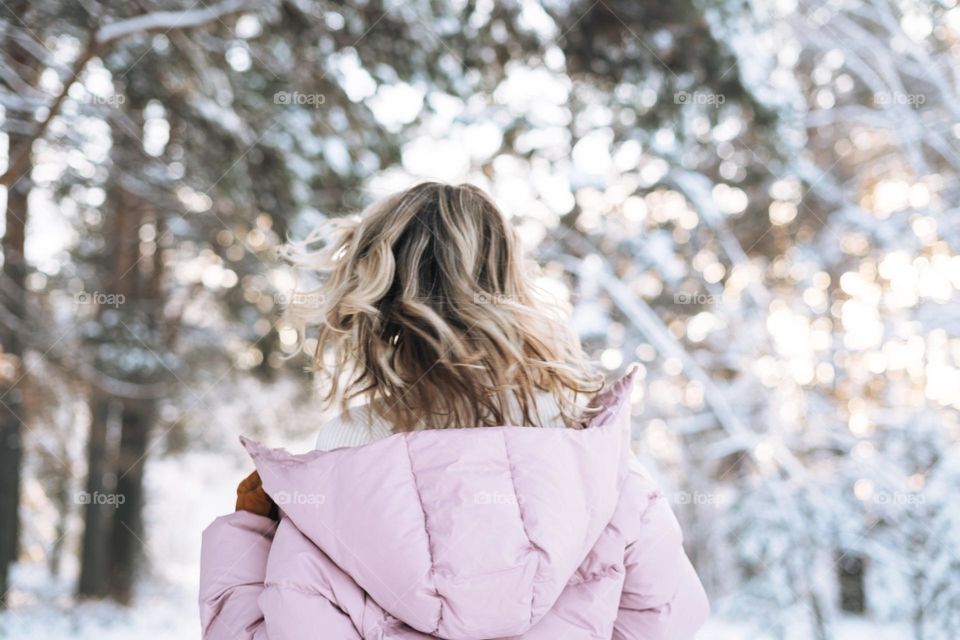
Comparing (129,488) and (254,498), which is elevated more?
(254,498)

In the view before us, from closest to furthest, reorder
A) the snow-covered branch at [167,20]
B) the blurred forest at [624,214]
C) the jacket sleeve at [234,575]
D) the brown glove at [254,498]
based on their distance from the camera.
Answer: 1. the jacket sleeve at [234,575]
2. the brown glove at [254,498]
3. the snow-covered branch at [167,20]
4. the blurred forest at [624,214]

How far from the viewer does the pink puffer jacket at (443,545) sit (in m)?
1.14

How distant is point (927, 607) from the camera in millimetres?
4074

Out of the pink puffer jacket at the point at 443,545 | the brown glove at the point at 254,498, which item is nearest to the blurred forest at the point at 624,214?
the brown glove at the point at 254,498

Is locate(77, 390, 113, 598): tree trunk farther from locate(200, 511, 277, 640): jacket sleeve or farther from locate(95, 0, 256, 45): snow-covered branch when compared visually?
locate(200, 511, 277, 640): jacket sleeve

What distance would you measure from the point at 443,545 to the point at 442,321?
413mm

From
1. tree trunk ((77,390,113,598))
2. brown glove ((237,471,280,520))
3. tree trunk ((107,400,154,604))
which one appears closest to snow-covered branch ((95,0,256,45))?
brown glove ((237,471,280,520))

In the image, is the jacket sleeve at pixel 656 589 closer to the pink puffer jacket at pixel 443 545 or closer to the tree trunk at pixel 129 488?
the pink puffer jacket at pixel 443 545

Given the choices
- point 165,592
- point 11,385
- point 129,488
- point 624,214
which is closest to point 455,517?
point 624,214

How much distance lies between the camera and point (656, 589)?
1.31 metres

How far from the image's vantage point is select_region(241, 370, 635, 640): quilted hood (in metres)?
1.14

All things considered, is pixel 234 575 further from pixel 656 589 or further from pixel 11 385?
pixel 11 385

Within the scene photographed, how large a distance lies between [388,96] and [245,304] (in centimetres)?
203

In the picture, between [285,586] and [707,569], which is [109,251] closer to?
[707,569]
